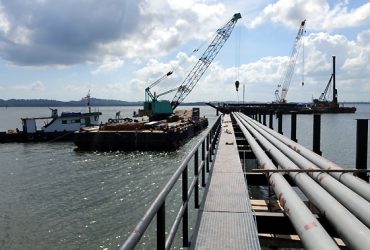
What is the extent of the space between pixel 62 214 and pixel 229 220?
12.1 metres

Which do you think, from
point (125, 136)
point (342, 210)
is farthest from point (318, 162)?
point (125, 136)

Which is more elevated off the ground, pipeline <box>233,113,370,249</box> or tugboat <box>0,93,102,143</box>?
pipeline <box>233,113,370,249</box>

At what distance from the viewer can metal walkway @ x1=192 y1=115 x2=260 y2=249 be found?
527 cm

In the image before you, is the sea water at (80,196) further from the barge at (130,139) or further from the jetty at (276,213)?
the jetty at (276,213)

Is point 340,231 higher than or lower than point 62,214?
higher

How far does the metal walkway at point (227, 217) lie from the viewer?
527 centimetres

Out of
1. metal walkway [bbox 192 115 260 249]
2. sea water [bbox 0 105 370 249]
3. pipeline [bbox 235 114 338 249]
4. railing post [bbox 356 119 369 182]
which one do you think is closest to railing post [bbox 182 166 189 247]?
metal walkway [bbox 192 115 260 249]

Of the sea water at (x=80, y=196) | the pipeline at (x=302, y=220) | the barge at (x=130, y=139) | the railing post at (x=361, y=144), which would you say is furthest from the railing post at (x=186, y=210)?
the barge at (x=130, y=139)

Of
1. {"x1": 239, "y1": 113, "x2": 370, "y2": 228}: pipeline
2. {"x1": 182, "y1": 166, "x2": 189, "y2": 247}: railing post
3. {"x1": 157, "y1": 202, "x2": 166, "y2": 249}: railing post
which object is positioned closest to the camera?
{"x1": 157, "y1": 202, "x2": 166, "y2": 249}: railing post

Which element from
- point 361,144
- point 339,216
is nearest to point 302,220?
point 339,216

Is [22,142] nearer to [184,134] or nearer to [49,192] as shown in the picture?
[184,134]

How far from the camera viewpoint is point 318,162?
8.66 meters

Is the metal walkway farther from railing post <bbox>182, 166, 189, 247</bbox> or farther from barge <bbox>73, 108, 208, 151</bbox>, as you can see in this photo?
barge <bbox>73, 108, 208, 151</bbox>

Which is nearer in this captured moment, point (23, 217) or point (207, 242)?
point (207, 242)
